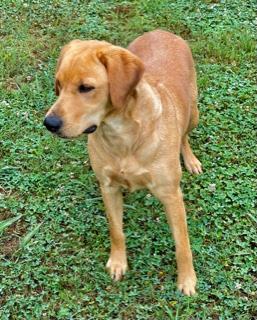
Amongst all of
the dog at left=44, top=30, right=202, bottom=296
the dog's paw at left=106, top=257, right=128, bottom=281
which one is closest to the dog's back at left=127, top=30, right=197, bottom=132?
the dog at left=44, top=30, right=202, bottom=296

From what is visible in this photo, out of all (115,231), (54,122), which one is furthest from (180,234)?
(54,122)

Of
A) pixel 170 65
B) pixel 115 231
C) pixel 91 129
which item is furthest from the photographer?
pixel 170 65

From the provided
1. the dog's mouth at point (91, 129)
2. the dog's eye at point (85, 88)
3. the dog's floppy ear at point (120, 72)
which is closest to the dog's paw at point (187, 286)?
the dog's mouth at point (91, 129)

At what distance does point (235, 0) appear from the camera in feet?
24.1

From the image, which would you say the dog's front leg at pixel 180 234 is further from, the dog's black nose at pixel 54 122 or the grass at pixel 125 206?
the dog's black nose at pixel 54 122

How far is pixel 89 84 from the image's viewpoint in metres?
3.33

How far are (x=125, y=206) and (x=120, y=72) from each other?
1.78m

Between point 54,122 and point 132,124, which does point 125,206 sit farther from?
point 54,122

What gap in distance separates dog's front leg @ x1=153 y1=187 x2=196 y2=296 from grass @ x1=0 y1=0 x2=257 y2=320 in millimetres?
96

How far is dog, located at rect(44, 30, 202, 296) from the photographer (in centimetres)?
336

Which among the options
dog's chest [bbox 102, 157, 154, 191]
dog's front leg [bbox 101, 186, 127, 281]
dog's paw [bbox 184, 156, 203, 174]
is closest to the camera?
dog's chest [bbox 102, 157, 154, 191]

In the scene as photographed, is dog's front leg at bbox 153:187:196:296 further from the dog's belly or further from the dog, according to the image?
the dog's belly

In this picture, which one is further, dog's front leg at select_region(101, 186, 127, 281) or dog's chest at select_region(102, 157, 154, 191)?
dog's front leg at select_region(101, 186, 127, 281)

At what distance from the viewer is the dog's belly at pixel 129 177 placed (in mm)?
3768
